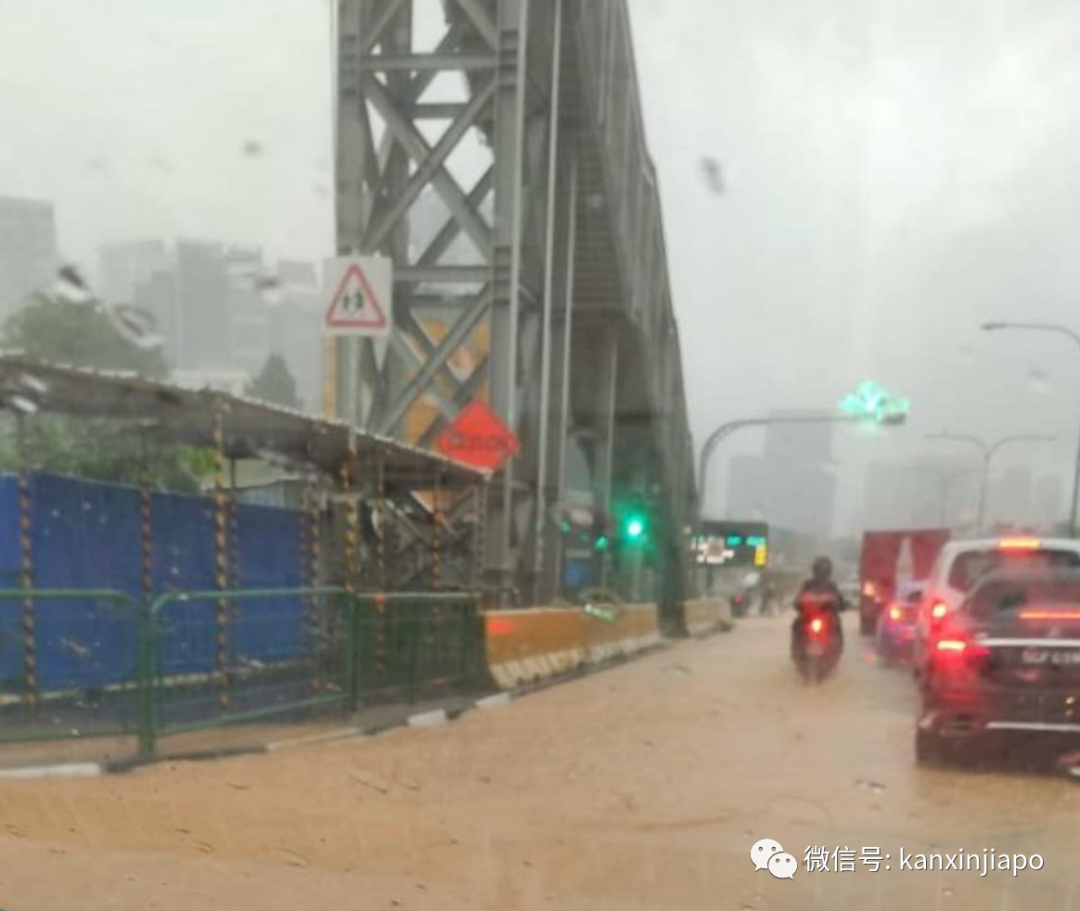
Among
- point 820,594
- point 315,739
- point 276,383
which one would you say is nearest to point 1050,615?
point 315,739

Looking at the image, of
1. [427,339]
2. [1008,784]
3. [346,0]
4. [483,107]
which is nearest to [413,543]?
[427,339]

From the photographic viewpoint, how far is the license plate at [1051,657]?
9531mm

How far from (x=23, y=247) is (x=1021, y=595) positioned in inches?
375

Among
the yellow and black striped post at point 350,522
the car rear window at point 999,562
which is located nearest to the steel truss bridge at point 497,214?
the yellow and black striped post at point 350,522

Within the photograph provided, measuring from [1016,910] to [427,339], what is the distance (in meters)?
14.8

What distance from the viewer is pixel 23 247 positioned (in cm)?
1443

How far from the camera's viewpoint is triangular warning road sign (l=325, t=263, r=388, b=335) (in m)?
12.7

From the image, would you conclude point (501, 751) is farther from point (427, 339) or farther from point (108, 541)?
point (427, 339)

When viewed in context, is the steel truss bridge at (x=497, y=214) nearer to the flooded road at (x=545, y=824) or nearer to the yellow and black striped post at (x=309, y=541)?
the yellow and black striped post at (x=309, y=541)

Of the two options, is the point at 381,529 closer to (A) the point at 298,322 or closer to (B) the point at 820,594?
(A) the point at 298,322

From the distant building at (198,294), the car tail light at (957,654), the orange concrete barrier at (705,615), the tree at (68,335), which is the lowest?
the orange concrete barrier at (705,615)

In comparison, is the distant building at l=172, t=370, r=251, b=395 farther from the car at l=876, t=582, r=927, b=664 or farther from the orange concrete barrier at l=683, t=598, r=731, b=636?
the orange concrete barrier at l=683, t=598, r=731, b=636

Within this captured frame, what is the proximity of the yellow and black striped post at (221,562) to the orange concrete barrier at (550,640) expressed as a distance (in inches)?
121

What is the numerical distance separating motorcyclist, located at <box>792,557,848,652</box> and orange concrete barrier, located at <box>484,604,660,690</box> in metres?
3.01
